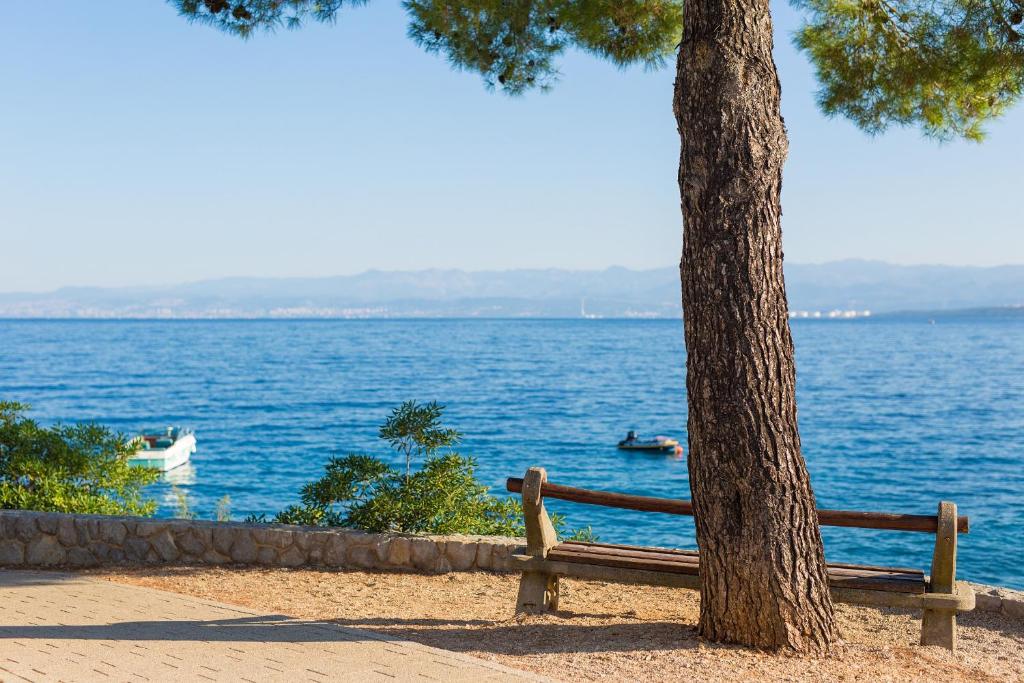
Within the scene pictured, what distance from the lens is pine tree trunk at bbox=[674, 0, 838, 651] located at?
4.92 m

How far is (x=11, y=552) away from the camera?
7.76 metres

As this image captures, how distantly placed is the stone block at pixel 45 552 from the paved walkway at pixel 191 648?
153 centimetres

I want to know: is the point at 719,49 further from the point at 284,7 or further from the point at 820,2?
the point at 284,7

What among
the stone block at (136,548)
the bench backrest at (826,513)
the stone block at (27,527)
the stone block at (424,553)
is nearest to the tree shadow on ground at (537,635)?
the bench backrest at (826,513)

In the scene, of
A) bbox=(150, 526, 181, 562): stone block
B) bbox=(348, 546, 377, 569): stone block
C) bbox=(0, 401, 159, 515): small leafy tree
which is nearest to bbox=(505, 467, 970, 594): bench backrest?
bbox=(348, 546, 377, 569): stone block

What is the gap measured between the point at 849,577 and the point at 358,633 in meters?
2.75

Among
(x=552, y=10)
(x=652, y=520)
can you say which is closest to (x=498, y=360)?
(x=652, y=520)

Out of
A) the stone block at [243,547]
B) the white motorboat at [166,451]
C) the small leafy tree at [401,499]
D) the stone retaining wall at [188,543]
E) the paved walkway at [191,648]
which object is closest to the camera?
the paved walkway at [191,648]

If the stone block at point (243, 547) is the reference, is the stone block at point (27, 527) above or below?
above

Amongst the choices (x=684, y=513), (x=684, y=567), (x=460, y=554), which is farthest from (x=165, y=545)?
(x=684, y=567)

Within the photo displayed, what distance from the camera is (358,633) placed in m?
5.25

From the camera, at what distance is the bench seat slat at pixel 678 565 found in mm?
5266

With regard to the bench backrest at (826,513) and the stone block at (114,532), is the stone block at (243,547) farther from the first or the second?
the bench backrest at (826,513)

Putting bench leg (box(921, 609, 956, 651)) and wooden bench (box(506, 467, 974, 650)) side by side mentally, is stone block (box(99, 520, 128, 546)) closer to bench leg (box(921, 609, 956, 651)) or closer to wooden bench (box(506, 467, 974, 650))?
wooden bench (box(506, 467, 974, 650))
